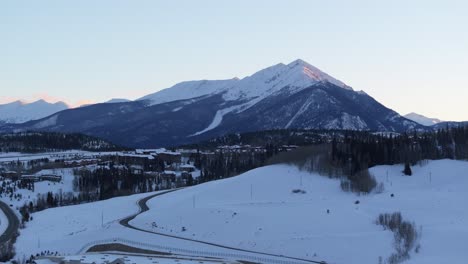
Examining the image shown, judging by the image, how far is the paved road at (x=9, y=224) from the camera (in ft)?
290

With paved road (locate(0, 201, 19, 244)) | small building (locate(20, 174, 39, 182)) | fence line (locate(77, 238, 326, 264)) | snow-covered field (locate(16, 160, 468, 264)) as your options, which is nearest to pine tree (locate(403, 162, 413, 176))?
snow-covered field (locate(16, 160, 468, 264))

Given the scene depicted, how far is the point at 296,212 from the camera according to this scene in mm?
83625

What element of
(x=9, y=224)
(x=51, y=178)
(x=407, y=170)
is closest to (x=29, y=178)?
(x=51, y=178)

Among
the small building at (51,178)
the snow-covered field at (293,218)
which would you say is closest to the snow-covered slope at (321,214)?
the snow-covered field at (293,218)

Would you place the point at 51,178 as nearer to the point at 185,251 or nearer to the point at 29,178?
the point at 29,178

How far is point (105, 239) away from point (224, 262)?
22575 mm

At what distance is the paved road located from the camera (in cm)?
8834

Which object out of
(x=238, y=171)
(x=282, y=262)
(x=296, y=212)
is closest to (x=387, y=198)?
(x=296, y=212)

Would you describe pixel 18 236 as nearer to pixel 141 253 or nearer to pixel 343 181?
pixel 141 253

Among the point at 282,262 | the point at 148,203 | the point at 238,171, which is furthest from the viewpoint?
the point at 238,171

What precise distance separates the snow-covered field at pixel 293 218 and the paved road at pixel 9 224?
92.7 inches

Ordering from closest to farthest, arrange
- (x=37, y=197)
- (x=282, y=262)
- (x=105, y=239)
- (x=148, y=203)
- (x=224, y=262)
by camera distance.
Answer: (x=224, y=262) → (x=282, y=262) → (x=105, y=239) → (x=148, y=203) → (x=37, y=197)

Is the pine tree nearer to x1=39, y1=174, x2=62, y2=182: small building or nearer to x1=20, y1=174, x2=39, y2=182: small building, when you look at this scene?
x1=39, y1=174, x2=62, y2=182: small building

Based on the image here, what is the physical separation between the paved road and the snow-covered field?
92.7 inches
